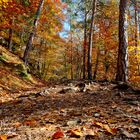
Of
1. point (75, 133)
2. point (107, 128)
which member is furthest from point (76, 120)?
point (75, 133)

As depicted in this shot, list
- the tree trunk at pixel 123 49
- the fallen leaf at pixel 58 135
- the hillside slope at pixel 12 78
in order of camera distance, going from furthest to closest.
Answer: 1. the hillside slope at pixel 12 78
2. the tree trunk at pixel 123 49
3. the fallen leaf at pixel 58 135

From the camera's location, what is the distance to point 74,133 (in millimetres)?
3727

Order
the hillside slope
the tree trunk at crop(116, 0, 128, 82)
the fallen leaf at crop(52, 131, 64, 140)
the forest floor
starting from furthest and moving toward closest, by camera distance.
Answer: the hillside slope
the tree trunk at crop(116, 0, 128, 82)
the forest floor
the fallen leaf at crop(52, 131, 64, 140)

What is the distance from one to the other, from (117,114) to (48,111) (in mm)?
1444

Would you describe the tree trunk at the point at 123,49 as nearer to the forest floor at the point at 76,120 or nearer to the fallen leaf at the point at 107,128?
the forest floor at the point at 76,120

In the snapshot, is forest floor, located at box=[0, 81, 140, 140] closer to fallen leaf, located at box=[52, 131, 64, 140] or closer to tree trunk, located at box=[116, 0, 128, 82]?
fallen leaf, located at box=[52, 131, 64, 140]

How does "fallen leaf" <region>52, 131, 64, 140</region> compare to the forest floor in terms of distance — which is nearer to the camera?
"fallen leaf" <region>52, 131, 64, 140</region>

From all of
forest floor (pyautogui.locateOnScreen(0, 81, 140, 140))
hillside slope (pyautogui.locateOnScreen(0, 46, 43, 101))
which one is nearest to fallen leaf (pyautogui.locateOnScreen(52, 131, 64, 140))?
forest floor (pyautogui.locateOnScreen(0, 81, 140, 140))

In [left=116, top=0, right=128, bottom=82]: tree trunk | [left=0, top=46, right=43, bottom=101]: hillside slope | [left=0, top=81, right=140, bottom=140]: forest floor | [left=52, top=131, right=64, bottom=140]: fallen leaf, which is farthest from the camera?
[left=0, top=46, right=43, bottom=101]: hillside slope

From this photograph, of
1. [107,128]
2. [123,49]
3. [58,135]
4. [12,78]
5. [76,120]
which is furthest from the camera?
[12,78]

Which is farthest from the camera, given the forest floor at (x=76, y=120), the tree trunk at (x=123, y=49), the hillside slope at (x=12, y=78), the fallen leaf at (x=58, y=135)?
the hillside slope at (x=12, y=78)

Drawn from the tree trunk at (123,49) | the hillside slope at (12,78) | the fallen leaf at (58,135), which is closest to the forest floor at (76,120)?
the fallen leaf at (58,135)

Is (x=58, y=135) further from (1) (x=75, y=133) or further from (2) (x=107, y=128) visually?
(2) (x=107, y=128)

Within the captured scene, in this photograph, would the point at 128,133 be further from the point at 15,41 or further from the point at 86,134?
the point at 15,41
